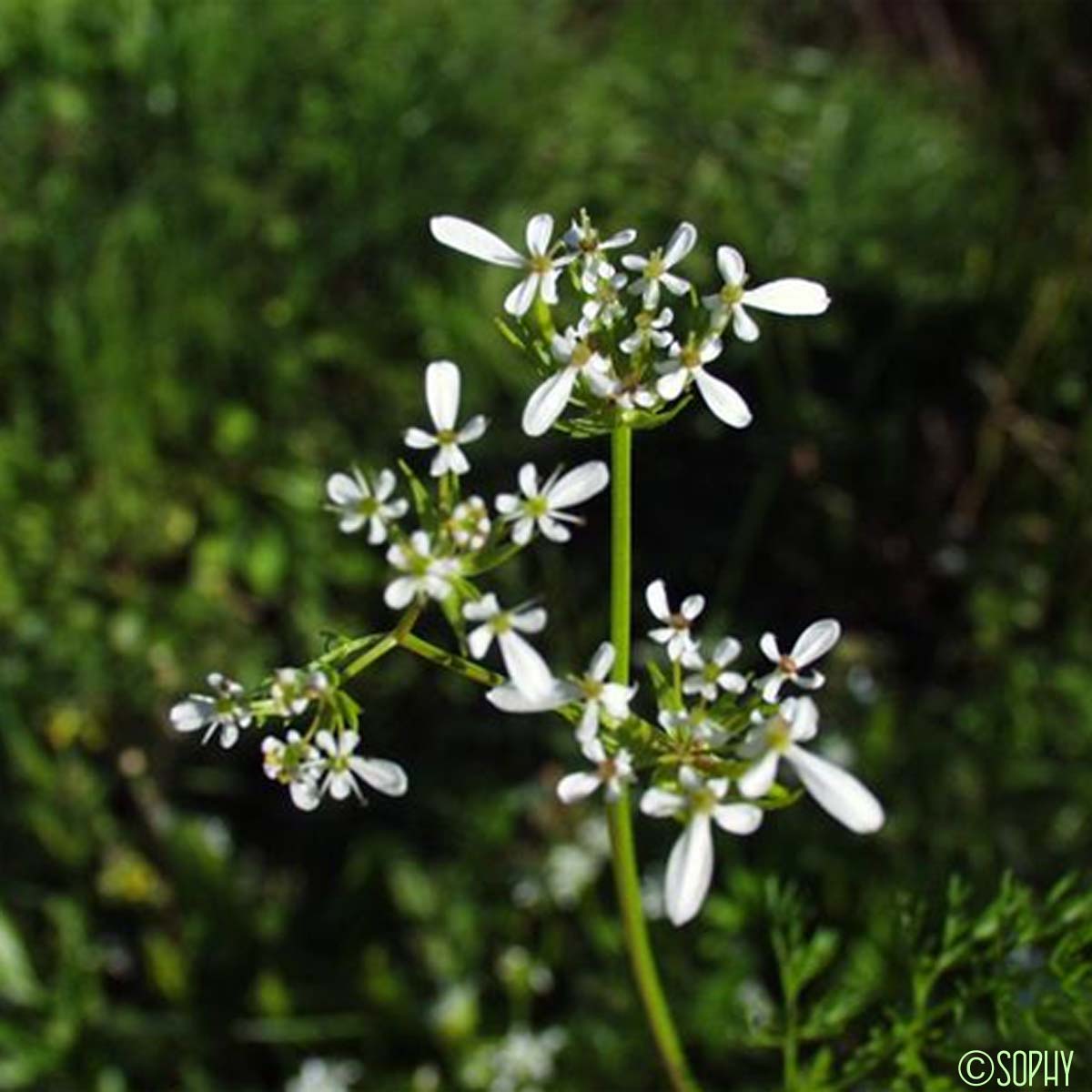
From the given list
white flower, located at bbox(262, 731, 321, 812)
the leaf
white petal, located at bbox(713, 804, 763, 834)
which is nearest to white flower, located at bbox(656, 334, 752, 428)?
white petal, located at bbox(713, 804, 763, 834)

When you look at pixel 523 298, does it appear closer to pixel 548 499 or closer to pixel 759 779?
pixel 548 499

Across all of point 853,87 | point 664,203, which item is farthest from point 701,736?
point 853,87

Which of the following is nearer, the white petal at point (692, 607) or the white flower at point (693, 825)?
the white flower at point (693, 825)

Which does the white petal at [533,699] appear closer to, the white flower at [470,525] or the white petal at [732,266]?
the white flower at [470,525]

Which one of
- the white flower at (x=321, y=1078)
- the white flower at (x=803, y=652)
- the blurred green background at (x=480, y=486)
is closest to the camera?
the white flower at (x=803, y=652)

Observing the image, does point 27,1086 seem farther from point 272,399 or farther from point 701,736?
point 701,736

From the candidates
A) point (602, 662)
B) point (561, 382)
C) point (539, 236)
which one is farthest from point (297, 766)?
point (539, 236)

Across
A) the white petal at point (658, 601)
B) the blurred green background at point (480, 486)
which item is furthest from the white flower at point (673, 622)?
the blurred green background at point (480, 486)

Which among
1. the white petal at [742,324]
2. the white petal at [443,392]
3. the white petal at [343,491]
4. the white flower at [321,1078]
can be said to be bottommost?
the white flower at [321,1078]
